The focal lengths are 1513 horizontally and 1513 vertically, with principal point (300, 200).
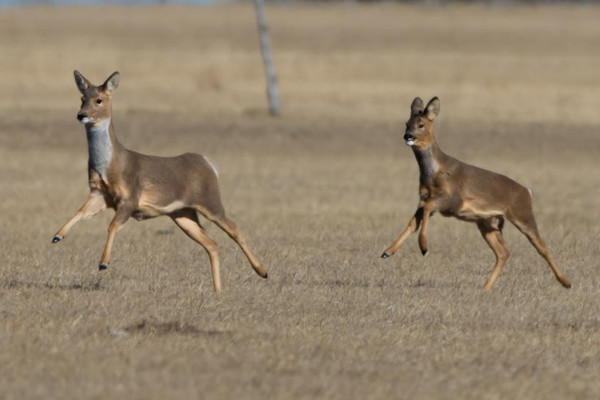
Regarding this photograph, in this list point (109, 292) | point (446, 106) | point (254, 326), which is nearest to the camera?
point (254, 326)

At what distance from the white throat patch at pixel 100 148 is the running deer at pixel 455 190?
2.59 meters

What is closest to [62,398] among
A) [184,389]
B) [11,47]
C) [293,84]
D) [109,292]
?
[184,389]

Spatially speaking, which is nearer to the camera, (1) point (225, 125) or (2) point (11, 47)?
(1) point (225, 125)

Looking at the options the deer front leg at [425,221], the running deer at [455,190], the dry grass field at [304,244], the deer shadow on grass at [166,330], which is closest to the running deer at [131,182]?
the dry grass field at [304,244]

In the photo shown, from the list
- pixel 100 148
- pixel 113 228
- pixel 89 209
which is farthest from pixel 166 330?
pixel 100 148

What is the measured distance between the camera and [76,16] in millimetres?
69125

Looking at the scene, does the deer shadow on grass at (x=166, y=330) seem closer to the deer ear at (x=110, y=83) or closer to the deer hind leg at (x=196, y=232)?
the deer hind leg at (x=196, y=232)

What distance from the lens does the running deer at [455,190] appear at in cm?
1323

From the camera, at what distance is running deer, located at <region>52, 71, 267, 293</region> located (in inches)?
487

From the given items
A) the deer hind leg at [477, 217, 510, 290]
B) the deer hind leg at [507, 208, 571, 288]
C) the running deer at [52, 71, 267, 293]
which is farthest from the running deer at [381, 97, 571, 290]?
the running deer at [52, 71, 267, 293]

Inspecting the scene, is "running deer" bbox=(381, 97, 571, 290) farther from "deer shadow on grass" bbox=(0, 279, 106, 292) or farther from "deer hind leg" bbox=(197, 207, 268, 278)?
"deer shadow on grass" bbox=(0, 279, 106, 292)

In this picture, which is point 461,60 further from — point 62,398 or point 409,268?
point 62,398

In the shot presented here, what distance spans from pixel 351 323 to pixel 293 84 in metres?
32.6

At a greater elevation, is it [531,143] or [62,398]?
[62,398]
